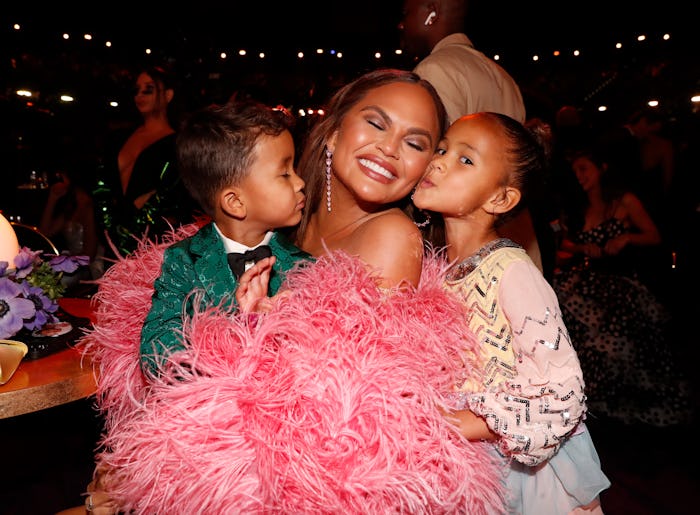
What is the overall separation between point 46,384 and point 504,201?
1617 millimetres

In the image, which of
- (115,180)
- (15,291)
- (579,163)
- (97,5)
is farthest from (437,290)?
(97,5)

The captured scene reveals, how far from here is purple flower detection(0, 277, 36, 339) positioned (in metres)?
1.88

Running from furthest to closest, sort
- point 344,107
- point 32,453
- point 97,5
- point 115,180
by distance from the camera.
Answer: point 97,5, point 115,180, point 32,453, point 344,107

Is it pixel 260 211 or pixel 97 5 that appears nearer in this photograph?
pixel 260 211

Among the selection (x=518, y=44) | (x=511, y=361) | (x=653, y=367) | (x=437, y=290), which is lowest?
(x=653, y=367)

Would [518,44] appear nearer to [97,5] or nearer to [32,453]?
[97,5]

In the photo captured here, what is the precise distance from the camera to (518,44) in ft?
33.0

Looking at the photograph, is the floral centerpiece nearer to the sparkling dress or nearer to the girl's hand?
the sparkling dress

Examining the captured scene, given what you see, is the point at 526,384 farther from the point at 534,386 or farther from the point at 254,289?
the point at 254,289

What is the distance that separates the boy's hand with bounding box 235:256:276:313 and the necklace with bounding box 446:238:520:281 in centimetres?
57

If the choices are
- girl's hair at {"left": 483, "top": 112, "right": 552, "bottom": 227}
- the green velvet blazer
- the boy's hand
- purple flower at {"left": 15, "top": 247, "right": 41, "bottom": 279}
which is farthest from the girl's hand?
purple flower at {"left": 15, "top": 247, "right": 41, "bottom": 279}

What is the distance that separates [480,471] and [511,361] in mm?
300

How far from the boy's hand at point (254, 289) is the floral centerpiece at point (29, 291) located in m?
1.09

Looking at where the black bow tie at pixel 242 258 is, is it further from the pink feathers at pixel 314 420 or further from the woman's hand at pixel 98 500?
the woman's hand at pixel 98 500
